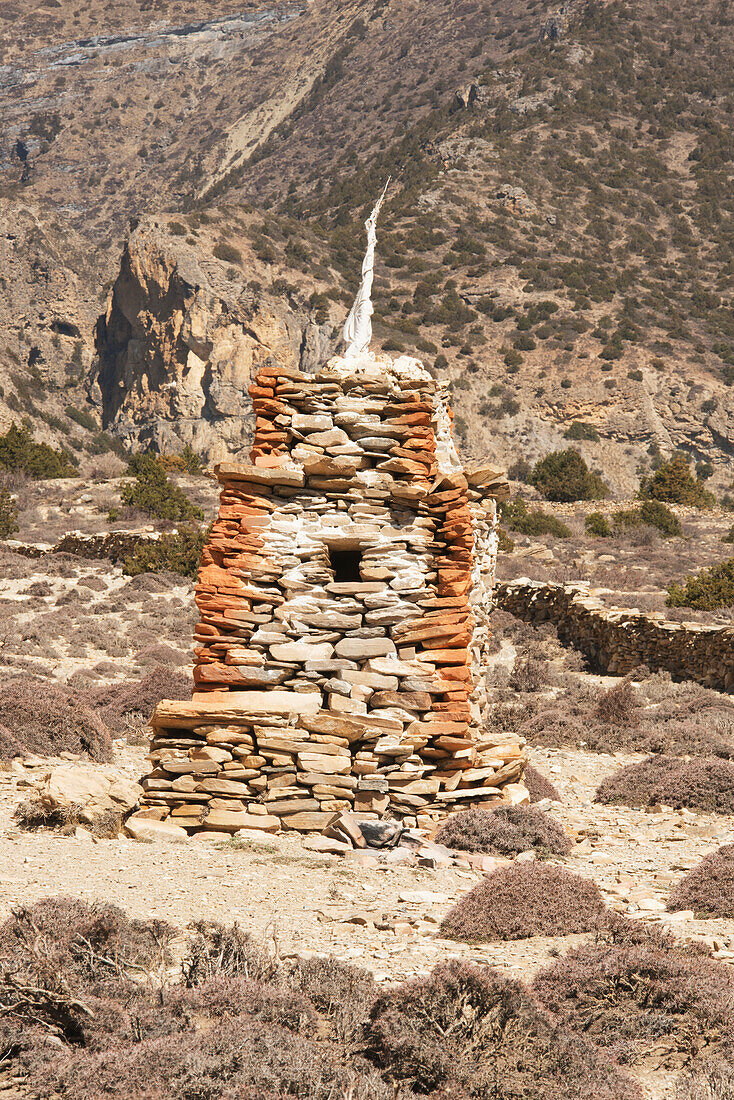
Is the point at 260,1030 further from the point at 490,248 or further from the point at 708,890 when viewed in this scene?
the point at 490,248

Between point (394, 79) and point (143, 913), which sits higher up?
point (394, 79)

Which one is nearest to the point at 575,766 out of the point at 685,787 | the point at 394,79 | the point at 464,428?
the point at 685,787

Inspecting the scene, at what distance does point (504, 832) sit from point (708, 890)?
5.04ft

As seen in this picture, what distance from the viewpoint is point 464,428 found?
64.3 metres

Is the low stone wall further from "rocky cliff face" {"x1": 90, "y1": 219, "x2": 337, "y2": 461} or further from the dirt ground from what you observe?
"rocky cliff face" {"x1": 90, "y1": 219, "x2": 337, "y2": 461}

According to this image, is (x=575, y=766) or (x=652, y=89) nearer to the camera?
(x=575, y=766)

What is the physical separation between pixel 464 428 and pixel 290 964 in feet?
200

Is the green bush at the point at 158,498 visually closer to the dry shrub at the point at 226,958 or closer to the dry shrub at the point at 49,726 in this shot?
the dry shrub at the point at 49,726

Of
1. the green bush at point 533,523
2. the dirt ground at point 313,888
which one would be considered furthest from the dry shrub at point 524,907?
the green bush at point 533,523

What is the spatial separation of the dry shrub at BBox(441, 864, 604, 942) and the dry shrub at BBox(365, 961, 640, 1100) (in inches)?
45.7

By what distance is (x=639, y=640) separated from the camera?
18000mm

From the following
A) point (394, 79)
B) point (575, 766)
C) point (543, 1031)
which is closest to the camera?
point (543, 1031)

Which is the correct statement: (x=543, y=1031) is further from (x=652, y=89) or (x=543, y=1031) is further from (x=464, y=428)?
(x=652, y=89)

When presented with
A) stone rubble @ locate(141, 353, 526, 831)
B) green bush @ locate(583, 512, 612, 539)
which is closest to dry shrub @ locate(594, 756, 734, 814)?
stone rubble @ locate(141, 353, 526, 831)
